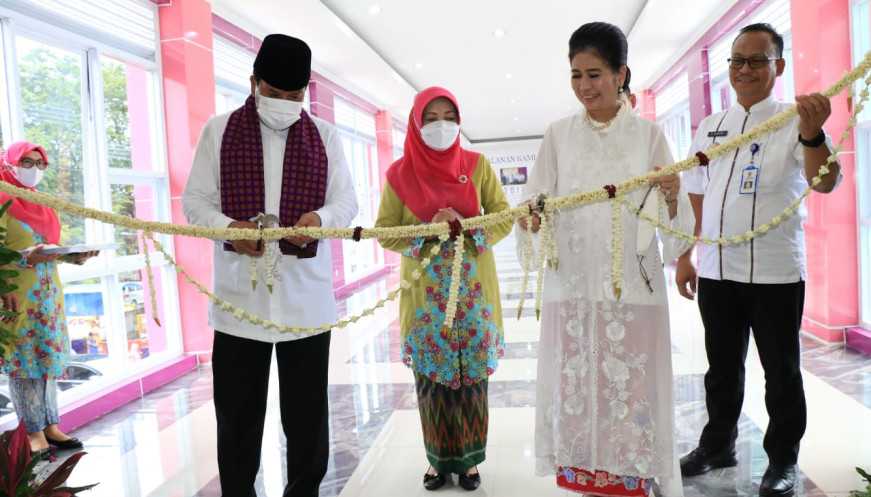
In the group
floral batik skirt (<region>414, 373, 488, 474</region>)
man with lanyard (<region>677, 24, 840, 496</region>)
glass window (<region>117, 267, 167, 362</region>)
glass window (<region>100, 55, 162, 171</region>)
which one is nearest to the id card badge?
man with lanyard (<region>677, 24, 840, 496</region>)

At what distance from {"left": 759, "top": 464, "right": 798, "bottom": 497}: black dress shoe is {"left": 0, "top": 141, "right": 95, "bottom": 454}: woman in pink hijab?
2.89 m

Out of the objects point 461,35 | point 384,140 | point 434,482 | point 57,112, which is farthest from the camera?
point 384,140

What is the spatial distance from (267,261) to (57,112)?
9.34ft

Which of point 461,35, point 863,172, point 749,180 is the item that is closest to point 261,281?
point 749,180

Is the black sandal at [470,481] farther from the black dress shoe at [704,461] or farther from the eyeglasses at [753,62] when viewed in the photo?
the eyeglasses at [753,62]

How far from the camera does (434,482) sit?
2.27m

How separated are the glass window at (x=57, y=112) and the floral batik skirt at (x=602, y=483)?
330cm

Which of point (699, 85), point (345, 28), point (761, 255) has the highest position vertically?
point (345, 28)

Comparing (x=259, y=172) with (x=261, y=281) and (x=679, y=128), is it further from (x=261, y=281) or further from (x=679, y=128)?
(x=679, y=128)

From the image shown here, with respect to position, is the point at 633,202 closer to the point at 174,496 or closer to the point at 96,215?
the point at 96,215

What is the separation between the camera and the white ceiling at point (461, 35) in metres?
5.95

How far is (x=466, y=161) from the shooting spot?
7.34 feet

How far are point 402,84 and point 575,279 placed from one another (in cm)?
793

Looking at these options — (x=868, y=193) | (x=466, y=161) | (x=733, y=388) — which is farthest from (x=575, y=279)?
(x=868, y=193)
